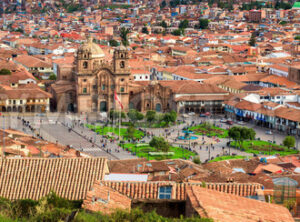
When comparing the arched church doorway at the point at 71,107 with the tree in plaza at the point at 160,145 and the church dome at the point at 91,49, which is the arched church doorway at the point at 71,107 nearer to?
the church dome at the point at 91,49

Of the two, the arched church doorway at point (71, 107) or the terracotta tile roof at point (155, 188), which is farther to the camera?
the arched church doorway at point (71, 107)

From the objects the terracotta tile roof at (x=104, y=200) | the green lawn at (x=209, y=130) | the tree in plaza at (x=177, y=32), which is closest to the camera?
the terracotta tile roof at (x=104, y=200)

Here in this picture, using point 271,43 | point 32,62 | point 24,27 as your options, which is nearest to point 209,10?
point 24,27

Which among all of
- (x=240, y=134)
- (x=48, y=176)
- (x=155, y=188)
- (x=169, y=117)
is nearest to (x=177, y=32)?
(x=169, y=117)

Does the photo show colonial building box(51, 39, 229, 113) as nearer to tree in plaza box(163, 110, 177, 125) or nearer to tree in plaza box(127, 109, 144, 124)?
tree in plaza box(127, 109, 144, 124)

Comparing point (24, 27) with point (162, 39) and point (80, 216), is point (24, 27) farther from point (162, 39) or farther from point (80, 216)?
point (80, 216)

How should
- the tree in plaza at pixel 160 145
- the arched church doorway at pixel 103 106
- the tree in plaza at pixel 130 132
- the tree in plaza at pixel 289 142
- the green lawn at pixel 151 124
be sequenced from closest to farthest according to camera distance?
the tree in plaza at pixel 160 145
the tree in plaza at pixel 289 142
the tree in plaza at pixel 130 132
the green lawn at pixel 151 124
the arched church doorway at pixel 103 106

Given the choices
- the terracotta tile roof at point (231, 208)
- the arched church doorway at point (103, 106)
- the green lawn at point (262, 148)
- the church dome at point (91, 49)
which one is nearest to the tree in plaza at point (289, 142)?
the green lawn at point (262, 148)
